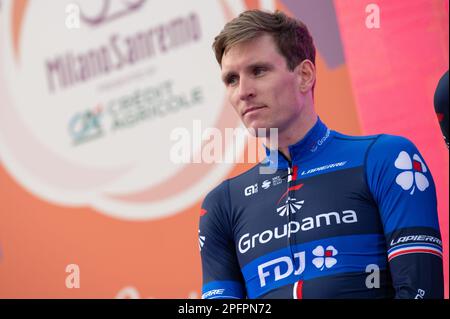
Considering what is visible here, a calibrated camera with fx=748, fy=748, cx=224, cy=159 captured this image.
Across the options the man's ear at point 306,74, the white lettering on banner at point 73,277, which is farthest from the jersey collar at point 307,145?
the white lettering on banner at point 73,277

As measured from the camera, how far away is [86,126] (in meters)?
3.59

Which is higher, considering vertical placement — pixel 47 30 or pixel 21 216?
pixel 47 30

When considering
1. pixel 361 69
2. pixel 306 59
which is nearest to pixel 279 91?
pixel 306 59

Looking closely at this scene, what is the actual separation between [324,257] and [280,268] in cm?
14

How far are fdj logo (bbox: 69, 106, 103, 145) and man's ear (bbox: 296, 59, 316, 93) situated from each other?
5.01ft

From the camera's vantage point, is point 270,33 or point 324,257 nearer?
Answer: point 324,257

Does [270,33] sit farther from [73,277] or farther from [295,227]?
[73,277]

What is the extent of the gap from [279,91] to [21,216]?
2.02 meters

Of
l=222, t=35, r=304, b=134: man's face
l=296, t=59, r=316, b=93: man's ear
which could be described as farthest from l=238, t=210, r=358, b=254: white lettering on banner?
l=296, t=59, r=316, b=93: man's ear

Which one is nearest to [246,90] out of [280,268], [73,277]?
[280,268]

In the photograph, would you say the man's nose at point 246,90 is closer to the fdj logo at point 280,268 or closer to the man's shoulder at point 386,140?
the man's shoulder at point 386,140

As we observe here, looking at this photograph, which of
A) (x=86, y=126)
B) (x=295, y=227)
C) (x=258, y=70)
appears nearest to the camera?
(x=295, y=227)

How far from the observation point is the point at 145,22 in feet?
11.6
